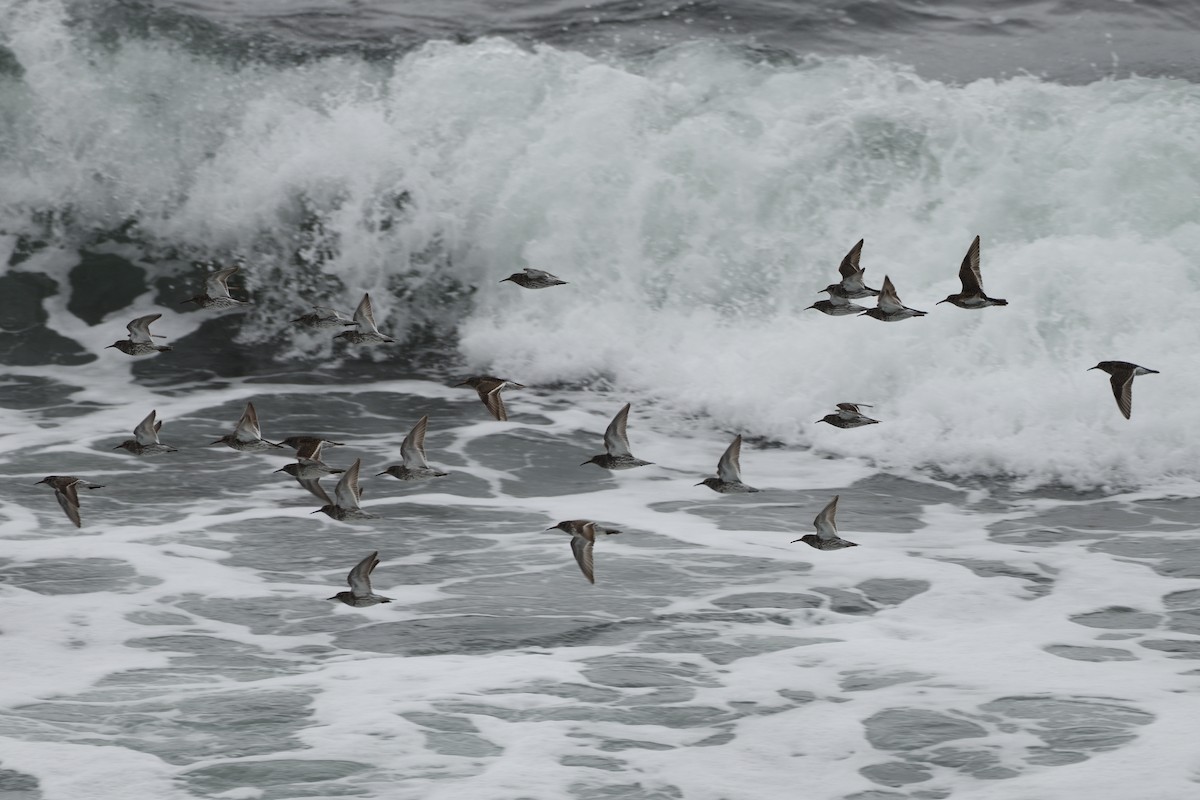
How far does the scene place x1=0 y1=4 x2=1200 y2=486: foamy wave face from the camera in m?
13.7

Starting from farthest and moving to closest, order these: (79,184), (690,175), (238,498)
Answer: (79,184) → (690,175) → (238,498)

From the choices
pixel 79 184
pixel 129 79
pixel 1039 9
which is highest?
pixel 1039 9

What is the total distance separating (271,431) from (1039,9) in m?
11.1

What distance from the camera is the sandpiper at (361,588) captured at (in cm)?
901

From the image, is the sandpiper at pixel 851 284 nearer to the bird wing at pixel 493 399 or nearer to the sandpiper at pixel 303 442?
the bird wing at pixel 493 399

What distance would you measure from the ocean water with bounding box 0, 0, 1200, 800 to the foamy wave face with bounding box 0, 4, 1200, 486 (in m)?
0.05

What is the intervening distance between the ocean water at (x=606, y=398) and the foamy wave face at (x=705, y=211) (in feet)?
0.15

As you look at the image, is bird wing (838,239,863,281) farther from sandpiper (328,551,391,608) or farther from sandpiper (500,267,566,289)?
sandpiper (328,551,391,608)

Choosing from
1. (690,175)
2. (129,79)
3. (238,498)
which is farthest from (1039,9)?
(238,498)

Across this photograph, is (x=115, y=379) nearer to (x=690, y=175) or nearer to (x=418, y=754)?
(x=690, y=175)

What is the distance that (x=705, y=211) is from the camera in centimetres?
1630

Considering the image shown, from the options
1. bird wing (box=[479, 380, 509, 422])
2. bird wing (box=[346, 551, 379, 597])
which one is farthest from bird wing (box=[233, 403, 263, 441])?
bird wing (box=[479, 380, 509, 422])

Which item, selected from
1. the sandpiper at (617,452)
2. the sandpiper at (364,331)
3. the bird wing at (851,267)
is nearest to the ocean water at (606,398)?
the sandpiper at (617,452)

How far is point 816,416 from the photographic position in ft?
45.2
